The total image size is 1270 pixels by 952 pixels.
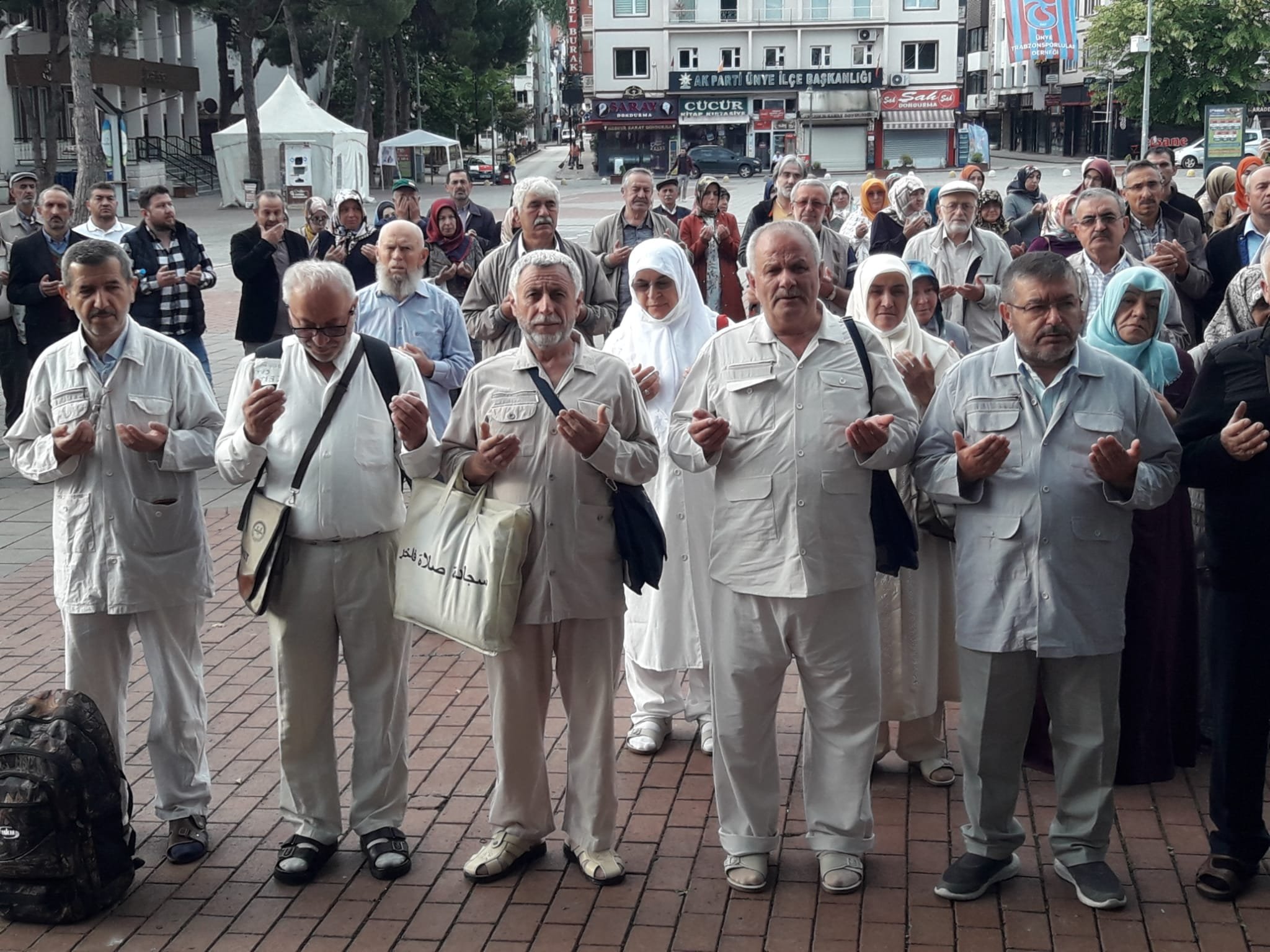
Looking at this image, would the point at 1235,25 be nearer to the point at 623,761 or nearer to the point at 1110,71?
the point at 1110,71

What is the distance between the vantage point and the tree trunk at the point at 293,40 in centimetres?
4872

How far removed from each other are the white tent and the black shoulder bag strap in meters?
36.2

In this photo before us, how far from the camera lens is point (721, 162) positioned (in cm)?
6088

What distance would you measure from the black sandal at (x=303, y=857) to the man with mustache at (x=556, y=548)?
498mm

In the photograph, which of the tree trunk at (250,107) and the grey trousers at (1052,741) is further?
the tree trunk at (250,107)

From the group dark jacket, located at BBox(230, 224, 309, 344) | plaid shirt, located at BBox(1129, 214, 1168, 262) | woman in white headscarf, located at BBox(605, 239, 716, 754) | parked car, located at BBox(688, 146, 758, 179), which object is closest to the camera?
woman in white headscarf, located at BBox(605, 239, 716, 754)

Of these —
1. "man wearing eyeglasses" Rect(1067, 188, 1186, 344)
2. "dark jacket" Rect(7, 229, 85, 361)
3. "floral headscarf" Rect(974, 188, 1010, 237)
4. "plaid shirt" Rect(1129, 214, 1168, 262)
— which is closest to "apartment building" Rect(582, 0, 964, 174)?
"floral headscarf" Rect(974, 188, 1010, 237)

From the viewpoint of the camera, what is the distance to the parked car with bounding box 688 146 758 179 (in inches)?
2381

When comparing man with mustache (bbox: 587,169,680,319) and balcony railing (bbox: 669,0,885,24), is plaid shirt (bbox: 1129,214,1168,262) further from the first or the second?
balcony railing (bbox: 669,0,885,24)

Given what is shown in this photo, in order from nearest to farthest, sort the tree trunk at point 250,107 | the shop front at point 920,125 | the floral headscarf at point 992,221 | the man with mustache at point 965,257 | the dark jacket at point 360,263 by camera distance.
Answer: the man with mustache at point 965,257 → the dark jacket at point 360,263 → the floral headscarf at point 992,221 → the tree trunk at point 250,107 → the shop front at point 920,125

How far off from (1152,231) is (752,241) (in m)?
4.36

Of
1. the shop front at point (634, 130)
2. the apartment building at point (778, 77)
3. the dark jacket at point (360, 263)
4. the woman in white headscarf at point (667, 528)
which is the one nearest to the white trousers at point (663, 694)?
the woman in white headscarf at point (667, 528)

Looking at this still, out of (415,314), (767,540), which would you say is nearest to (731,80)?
(415,314)

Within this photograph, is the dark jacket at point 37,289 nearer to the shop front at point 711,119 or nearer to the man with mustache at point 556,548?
the man with mustache at point 556,548
